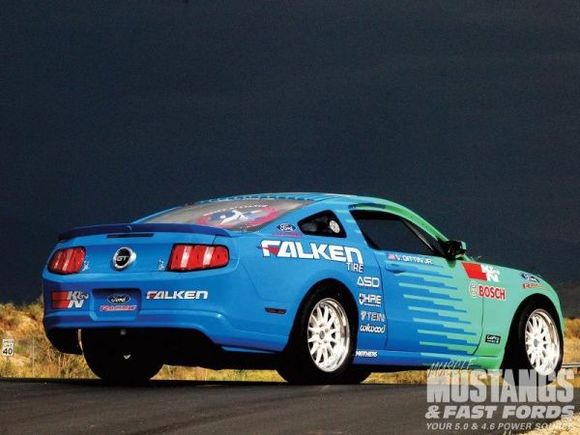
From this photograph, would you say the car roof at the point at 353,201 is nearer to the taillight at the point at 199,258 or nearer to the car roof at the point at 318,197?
the car roof at the point at 318,197

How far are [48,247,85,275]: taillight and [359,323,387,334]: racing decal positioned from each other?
255cm

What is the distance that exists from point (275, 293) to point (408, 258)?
1997 mm

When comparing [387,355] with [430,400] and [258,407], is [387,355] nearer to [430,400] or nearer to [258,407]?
[430,400]

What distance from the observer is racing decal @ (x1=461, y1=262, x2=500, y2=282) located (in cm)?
1352

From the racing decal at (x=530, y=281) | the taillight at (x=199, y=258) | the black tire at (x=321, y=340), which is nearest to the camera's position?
the taillight at (x=199, y=258)

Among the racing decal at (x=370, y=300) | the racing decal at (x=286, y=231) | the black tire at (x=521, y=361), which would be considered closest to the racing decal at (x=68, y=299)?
the racing decal at (x=286, y=231)

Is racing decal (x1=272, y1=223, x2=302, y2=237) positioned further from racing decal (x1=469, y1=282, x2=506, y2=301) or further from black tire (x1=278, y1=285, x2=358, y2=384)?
racing decal (x1=469, y1=282, x2=506, y2=301)

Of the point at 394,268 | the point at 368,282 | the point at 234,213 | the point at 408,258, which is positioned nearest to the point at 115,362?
the point at 234,213

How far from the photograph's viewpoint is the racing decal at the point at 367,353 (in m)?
12.1

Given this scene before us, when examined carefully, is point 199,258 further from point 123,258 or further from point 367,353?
point 367,353

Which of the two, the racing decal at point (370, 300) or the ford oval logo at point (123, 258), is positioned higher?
the ford oval logo at point (123, 258)

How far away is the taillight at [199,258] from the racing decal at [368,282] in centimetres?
155

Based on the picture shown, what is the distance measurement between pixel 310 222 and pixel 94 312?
212 centimetres

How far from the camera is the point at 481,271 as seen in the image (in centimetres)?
1367
